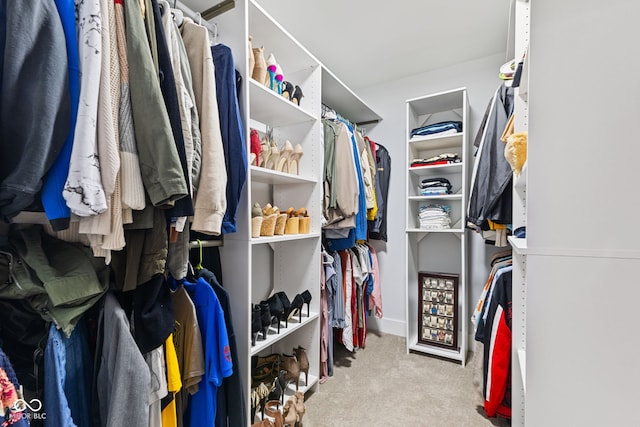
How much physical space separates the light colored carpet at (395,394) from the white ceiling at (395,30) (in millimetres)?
2421

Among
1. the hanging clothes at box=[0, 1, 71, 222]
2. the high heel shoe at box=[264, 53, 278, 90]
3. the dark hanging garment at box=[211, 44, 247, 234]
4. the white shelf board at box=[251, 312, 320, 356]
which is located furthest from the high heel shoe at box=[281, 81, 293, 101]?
the white shelf board at box=[251, 312, 320, 356]

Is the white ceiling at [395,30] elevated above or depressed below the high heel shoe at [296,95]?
above

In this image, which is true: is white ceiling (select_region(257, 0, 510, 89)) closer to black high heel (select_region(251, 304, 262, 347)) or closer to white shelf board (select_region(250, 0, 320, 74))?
white shelf board (select_region(250, 0, 320, 74))

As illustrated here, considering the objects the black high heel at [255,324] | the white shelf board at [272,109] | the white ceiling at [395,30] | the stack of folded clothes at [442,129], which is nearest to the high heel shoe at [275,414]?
the black high heel at [255,324]

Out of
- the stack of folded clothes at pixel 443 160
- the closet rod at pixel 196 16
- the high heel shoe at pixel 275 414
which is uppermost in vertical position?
the closet rod at pixel 196 16

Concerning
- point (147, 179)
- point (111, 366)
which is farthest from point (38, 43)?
point (111, 366)

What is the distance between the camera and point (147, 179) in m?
0.78

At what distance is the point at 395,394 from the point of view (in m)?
1.81

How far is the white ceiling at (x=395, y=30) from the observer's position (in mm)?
1787

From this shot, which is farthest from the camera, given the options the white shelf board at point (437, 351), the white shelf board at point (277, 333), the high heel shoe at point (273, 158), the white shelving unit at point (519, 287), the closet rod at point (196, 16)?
the white shelf board at point (437, 351)

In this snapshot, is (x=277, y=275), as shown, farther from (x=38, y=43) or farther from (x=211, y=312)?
(x=38, y=43)

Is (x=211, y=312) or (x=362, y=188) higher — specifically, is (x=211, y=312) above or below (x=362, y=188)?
below

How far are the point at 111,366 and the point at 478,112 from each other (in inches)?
114

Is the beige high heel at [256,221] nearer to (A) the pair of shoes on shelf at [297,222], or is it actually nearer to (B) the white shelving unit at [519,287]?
(A) the pair of shoes on shelf at [297,222]
